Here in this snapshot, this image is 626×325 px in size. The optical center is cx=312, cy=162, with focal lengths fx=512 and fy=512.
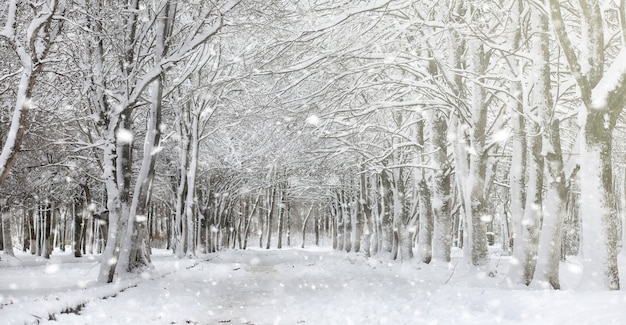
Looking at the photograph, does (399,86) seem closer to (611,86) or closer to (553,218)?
(553,218)

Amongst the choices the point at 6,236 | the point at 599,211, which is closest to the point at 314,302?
the point at 599,211

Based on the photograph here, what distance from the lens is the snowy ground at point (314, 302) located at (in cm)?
686

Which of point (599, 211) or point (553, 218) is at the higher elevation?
point (599, 211)

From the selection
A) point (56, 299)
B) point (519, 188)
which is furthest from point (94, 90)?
point (519, 188)

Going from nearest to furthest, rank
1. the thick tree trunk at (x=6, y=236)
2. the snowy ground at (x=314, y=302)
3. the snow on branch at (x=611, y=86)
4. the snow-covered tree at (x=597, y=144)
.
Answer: the snowy ground at (x=314, y=302), the snow on branch at (x=611, y=86), the snow-covered tree at (x=597, y=144), the thick tree trunk at (x=6, y=236)

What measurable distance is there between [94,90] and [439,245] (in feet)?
37.5

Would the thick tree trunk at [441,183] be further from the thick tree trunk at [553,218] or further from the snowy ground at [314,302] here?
the thick tree trunk at [553,218]

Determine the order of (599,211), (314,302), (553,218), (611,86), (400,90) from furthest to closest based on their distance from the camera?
(400,90), (314,302), (553,218), (599,211), (611,86)

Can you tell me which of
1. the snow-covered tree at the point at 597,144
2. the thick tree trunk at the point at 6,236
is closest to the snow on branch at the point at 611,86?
the snow-covered tree at the point at 597,144

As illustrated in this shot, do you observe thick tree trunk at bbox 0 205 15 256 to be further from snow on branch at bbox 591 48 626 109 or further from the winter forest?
snow on branch at bbox 591 48 626 109

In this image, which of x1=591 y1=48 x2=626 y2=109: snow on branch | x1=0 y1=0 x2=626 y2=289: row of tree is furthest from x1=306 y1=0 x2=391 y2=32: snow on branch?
x1=591 y1=48 x2=626 y2=109: snow on branch

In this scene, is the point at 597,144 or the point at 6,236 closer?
the point at 597,144

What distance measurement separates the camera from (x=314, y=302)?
1109 cm

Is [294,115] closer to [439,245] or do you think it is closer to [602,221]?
[439,245]
